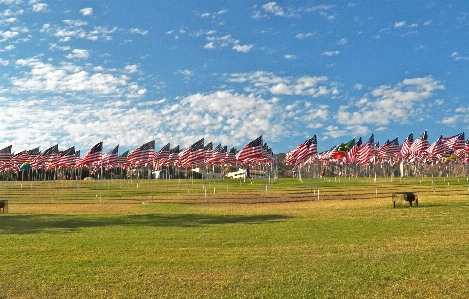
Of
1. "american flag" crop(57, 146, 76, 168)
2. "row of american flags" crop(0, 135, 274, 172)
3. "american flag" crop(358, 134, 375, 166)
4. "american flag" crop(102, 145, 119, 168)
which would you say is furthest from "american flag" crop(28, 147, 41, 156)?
"american flag" crop(358, 134, 375, 166)

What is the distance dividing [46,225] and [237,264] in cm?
1788

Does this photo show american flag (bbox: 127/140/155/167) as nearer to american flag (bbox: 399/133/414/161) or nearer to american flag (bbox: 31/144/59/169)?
american flag (bbox: 31/144/59/169)

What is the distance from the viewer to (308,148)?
47875mm

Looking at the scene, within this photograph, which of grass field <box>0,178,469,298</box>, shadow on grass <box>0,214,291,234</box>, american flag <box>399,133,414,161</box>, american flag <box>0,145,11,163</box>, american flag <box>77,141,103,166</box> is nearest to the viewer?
grass field <box>0,178,469,298</box>

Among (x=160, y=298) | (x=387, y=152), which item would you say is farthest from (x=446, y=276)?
(x=387, y=152)

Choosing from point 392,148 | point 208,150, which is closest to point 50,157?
point 208,150

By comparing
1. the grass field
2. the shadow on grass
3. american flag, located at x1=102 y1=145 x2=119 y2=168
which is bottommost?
the shadow on grass

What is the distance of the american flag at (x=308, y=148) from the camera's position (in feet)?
155

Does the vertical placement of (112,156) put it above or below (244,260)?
above

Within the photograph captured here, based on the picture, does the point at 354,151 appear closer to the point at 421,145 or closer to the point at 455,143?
the point at 421,145

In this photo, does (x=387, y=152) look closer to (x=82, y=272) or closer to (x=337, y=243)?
(x=337, y=243)

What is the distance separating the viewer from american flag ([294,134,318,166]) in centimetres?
4734

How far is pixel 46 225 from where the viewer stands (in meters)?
27.4

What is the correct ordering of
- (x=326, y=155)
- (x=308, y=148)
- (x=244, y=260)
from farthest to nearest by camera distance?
(x=326, y=155)
(x=308, y=148)
(x=244, y=260)
